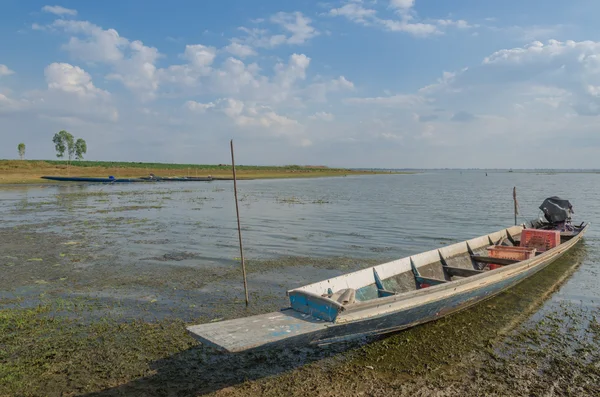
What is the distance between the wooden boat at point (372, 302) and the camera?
5.52 meters

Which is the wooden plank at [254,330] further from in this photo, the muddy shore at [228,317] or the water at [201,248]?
the water at [201,248]

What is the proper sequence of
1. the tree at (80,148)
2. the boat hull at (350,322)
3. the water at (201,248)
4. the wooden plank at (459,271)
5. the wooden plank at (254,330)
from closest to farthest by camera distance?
1. the wooden plank at (254,330)
2. the boat hull at (350,322)
3. the water at (201,248)
4. the wooden plank at (459,271)
5. the tree at (80,148)

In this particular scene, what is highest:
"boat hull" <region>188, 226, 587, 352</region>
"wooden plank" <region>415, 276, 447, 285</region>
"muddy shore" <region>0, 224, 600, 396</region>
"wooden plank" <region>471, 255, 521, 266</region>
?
"boat hull" <region>188, 226, 587, 352</region>

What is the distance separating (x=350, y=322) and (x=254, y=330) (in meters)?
1.55

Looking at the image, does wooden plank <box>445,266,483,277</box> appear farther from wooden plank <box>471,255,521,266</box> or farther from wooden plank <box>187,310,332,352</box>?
wooden plank <box>187,310,332,352</box>

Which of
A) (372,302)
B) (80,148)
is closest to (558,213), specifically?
(372,302)

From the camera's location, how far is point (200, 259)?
14.2 m

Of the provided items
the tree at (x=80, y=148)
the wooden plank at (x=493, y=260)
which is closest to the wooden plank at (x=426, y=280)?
the wooden plank at (x=493, y=260)

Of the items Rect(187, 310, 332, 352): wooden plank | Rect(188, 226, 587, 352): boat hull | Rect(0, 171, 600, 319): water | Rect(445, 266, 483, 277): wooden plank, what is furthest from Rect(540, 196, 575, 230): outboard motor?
Rect(187, 310, 332, 352): wooden plank

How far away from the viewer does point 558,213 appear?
1861cm

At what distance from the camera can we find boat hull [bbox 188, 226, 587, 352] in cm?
532

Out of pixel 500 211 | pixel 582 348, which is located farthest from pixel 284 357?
pixel 500 211

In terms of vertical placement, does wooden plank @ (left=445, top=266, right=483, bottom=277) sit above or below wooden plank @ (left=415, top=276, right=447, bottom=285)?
below

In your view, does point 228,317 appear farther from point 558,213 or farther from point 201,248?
point 558,213
